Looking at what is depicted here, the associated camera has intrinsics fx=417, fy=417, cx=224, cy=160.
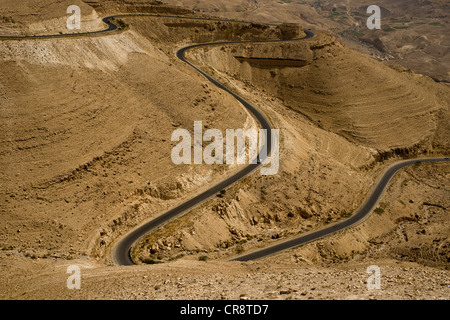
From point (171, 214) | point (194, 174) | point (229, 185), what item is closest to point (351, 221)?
point (229, 185)

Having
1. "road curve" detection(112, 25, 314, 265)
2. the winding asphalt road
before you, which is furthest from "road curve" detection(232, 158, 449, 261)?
"road curve" detection(112, 25, 314, 265)

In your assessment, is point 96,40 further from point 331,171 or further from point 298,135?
point 331,171

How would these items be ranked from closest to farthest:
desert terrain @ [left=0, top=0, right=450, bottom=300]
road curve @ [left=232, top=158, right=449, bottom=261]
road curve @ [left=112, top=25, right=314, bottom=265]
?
→ desert terrain @ [left=0, top=0, right=450, bottom=300]
road curve @ [left=112, top=25, right=314, bottom=265]
road curve @ [left=232, top=158, right=449, bottom=261]

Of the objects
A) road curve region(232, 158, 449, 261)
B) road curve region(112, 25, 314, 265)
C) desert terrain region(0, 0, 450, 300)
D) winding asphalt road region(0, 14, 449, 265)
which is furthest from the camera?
road curve region(232, 158, 449, 261)

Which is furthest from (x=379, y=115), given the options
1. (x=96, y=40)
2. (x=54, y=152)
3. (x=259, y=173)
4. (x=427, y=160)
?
(x=54, y=152)

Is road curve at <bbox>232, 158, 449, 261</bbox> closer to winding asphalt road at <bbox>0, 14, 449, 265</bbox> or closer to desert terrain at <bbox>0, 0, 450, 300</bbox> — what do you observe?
winding asphalt road at <bbox>0, 14, 449, 265</bbox>

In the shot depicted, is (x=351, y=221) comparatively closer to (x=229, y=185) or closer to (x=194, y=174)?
(x=229, y=185)
